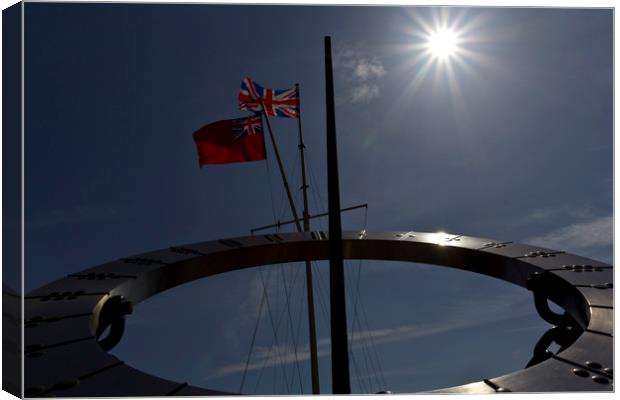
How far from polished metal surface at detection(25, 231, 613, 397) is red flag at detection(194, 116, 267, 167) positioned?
2.97 m

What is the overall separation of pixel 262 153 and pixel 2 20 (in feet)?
16.2

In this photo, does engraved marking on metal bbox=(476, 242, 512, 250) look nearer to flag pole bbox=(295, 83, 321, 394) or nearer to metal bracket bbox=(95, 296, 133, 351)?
→ flag pole bbox=(295, 83, 321, 394)

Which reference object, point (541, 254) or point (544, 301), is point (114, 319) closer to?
point (544, 301)

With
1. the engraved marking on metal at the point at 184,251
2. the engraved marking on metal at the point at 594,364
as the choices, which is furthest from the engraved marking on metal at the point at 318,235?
the engraved marking on metal at the point at 594,364

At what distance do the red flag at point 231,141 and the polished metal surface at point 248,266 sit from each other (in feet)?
9.75

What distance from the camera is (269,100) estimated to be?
9.96m

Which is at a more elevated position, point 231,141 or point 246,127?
point 246,127

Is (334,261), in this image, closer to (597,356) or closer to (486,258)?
(597,356)

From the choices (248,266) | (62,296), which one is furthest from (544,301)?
(62,296)

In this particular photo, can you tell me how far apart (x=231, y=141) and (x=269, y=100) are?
165 centimetres

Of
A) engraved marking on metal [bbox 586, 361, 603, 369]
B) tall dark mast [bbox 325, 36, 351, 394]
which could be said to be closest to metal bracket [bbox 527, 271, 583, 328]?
engraved marking on metal [bbox 586, 361, 603, 369]

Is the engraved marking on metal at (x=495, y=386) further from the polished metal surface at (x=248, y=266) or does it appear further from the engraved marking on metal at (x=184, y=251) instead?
the engraved marking on metal at (x=184, y=251)

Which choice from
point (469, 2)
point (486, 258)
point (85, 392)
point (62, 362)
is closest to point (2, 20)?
point (62, 362)

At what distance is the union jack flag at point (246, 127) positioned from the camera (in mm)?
8875
